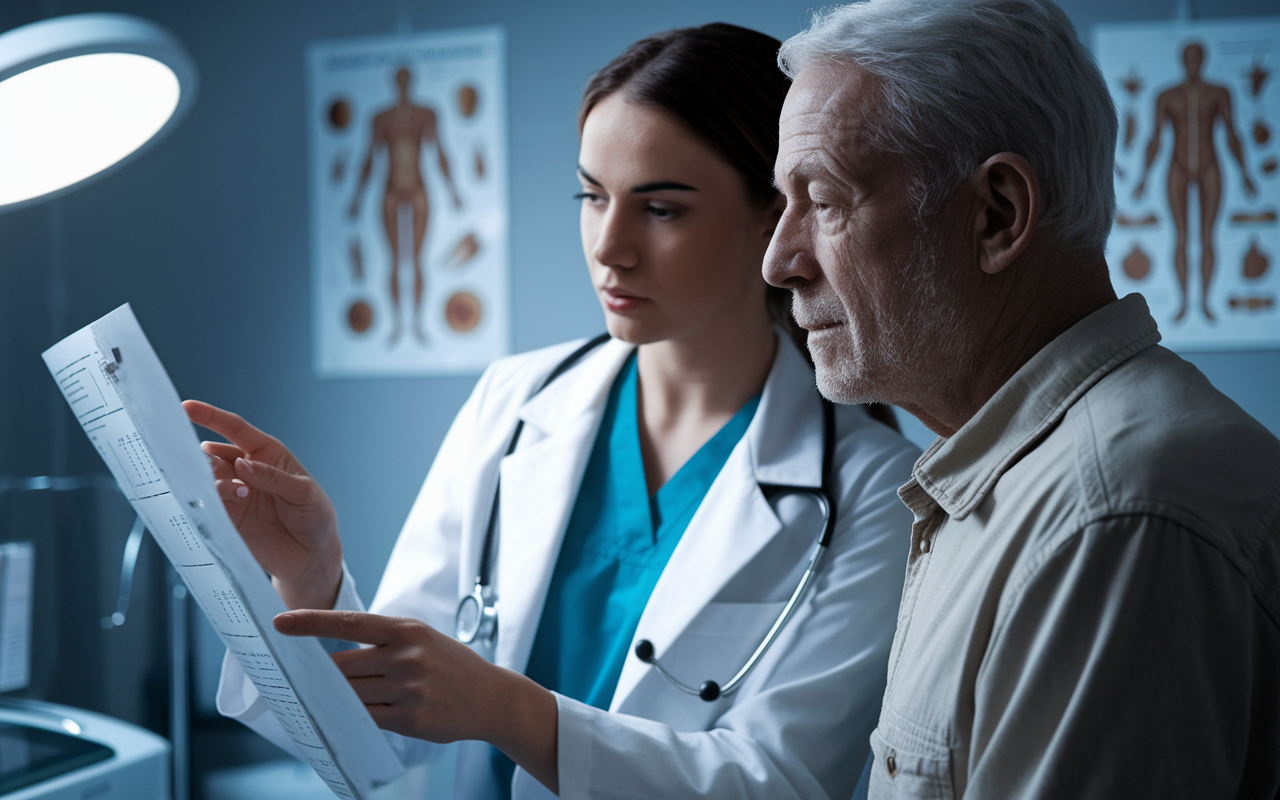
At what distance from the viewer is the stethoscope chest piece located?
1.18 metres

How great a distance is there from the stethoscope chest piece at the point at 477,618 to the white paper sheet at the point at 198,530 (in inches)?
15.2

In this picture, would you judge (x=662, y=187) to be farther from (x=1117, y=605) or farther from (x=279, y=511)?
(x=1117, y=605)

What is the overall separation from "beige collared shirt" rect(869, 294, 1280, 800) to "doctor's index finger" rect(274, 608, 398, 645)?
17.9 inches

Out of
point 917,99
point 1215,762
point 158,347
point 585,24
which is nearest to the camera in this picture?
point 1215,762

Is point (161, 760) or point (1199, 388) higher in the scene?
point (1199, 388)

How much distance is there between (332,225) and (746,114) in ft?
5.42

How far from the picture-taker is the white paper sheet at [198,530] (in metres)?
0.66

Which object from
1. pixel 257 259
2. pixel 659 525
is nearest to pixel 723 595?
pixel 659 525

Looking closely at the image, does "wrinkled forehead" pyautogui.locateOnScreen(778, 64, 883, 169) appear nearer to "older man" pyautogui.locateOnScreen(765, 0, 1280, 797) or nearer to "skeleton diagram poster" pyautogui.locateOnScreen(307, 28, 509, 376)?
"older man" pyautogui.locateOnScreen(765, 0, 1280, 797)

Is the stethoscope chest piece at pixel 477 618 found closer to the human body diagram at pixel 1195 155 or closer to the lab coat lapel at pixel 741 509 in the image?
the lab coat lapel at pixel 741 509

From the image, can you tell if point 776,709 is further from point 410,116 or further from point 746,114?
point 410,116

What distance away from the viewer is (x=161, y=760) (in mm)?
1481

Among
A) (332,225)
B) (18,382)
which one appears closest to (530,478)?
(332,225)

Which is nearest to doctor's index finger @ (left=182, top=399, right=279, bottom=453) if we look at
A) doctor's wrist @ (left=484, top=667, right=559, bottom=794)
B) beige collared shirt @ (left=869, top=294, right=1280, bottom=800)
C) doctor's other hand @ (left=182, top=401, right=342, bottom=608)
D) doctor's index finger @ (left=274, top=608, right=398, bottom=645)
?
doctor's other hand @ (left=182, top=401, right=342, bottom=608)
